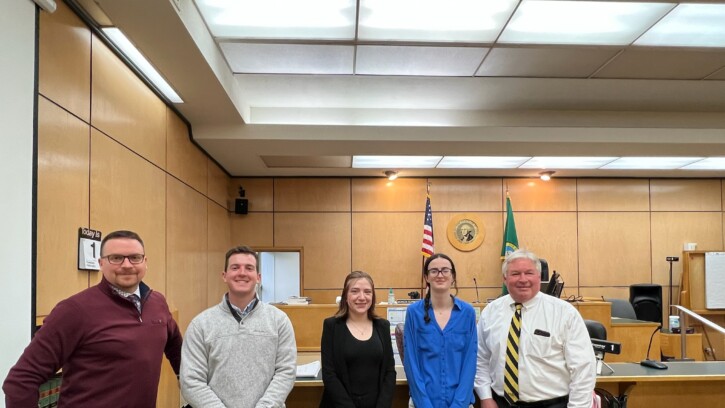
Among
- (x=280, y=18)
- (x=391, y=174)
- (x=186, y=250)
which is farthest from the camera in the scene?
(x=391, y=174)

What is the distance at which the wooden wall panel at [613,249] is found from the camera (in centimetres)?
889

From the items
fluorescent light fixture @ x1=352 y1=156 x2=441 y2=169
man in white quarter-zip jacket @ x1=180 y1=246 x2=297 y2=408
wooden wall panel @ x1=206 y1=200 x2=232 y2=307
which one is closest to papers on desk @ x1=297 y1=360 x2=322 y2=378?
man in white quarter-zip jacket @ x1=180 y1=246 x2=297 y2=408

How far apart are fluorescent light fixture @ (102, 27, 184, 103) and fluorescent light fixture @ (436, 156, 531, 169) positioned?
12.6 ft

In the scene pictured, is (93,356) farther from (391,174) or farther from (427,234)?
(391,174)

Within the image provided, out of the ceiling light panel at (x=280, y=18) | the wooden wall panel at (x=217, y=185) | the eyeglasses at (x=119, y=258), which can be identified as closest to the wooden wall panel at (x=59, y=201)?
the eyeglasses at (x=119, y=258)

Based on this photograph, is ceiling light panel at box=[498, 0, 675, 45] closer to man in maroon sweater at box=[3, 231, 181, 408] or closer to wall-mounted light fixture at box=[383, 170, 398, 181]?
man in maroon sweater at box=[3, 231, 181, 408]

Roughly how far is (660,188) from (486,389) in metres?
7.48

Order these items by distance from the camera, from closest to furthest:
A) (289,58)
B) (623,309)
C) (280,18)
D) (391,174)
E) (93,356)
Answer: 1. (93,356)
2. (280,18)
3. (289,58)
4. (623,309)
5. (391,174)

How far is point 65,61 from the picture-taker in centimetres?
306

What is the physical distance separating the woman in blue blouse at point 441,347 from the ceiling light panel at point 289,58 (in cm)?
225

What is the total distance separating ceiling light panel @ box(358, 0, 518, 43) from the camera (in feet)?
12.2

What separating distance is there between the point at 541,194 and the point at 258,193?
446 cm

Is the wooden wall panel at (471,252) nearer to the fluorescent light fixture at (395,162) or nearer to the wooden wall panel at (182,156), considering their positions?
the fluorescent light fixture at (395,162)

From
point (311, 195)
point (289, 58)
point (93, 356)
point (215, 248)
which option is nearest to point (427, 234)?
point (311, 195)
